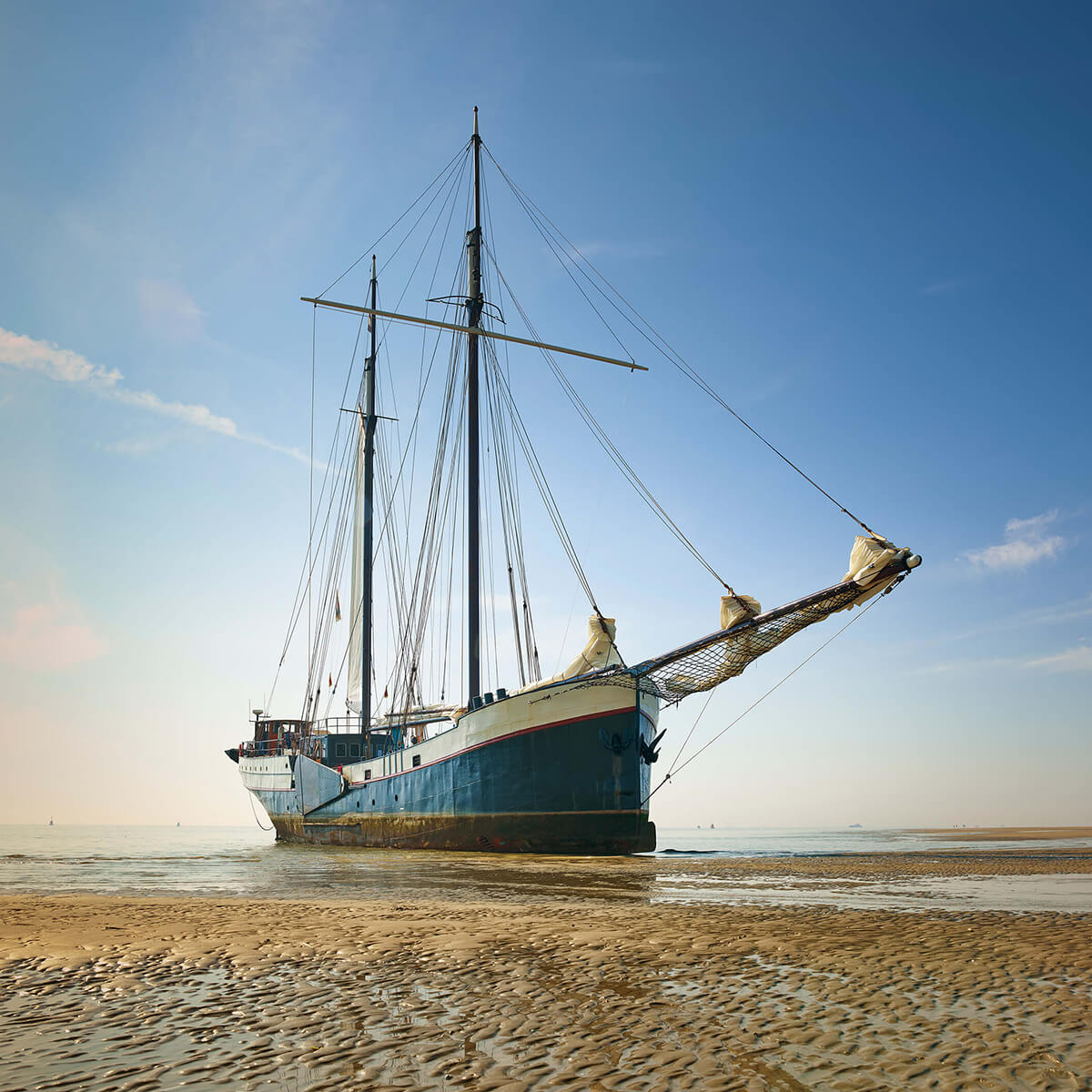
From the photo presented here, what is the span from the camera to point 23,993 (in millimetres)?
6695

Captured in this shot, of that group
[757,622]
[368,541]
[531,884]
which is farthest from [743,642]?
[368,541]

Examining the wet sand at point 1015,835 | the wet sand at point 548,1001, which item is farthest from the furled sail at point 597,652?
the wet sand at point 1015,835

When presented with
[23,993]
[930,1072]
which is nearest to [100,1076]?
[23,993]

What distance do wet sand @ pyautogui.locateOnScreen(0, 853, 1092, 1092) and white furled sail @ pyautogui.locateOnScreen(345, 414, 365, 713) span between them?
37.9 meters

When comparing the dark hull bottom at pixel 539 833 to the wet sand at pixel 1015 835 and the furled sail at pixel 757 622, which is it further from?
the wet sand at pixel 1015 835

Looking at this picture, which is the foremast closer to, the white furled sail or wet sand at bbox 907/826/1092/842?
the white furled sail

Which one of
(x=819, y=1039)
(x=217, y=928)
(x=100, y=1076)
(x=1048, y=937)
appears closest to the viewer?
(x=100, y=1076)

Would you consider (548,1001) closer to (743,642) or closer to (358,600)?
(743,642)

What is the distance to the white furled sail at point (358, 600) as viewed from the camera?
49312 millimetres

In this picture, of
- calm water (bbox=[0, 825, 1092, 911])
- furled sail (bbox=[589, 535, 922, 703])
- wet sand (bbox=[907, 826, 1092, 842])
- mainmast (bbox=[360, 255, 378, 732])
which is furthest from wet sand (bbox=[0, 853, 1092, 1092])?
wet sand (bbox=[907, 826, 1092, 842])

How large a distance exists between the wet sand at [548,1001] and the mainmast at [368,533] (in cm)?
3699

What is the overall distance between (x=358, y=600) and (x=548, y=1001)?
46.1 meters

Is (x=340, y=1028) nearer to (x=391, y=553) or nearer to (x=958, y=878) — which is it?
(x=958, y=878)

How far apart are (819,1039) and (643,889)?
10987 mm
